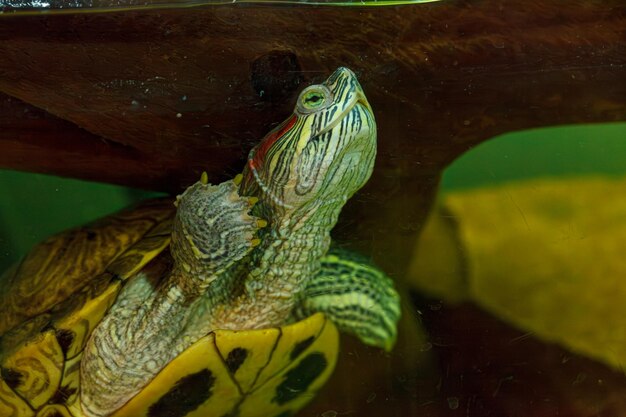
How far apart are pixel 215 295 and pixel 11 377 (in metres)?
0.66

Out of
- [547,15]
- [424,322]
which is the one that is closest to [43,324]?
[424,322]

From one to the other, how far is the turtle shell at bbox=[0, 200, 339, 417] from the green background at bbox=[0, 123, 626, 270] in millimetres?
215

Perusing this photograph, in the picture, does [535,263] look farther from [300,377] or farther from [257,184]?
[257,184]

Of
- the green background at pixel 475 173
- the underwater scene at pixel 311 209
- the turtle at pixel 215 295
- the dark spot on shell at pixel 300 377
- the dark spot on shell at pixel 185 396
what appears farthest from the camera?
the green background at pixel 475 173

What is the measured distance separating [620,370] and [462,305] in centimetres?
63

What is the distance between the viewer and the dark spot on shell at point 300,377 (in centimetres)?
185

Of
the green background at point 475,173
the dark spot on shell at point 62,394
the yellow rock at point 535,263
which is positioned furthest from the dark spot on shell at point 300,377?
the green background at point 475,173

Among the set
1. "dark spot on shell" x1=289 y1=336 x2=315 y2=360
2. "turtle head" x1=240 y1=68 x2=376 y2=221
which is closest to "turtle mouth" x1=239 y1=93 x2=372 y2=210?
"turtle head" x1=240 y1=68 x2=376 y2=221

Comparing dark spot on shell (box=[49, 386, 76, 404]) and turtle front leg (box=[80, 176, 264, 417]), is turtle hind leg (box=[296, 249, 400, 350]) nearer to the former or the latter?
turtle front leg (box=[80, 176, 264, 417])

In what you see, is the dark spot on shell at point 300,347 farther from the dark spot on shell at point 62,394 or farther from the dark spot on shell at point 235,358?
the dark spot on shell at point 62,394

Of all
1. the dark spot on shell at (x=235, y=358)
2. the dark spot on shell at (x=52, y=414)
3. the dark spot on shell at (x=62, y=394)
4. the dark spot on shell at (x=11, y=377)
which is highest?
the dark spot on shell at (x=11, y=377)

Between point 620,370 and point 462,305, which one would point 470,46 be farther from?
point 620,370

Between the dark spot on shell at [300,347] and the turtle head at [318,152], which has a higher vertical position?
the turtle head at [318,152]

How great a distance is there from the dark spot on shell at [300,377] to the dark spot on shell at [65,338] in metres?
0.73
